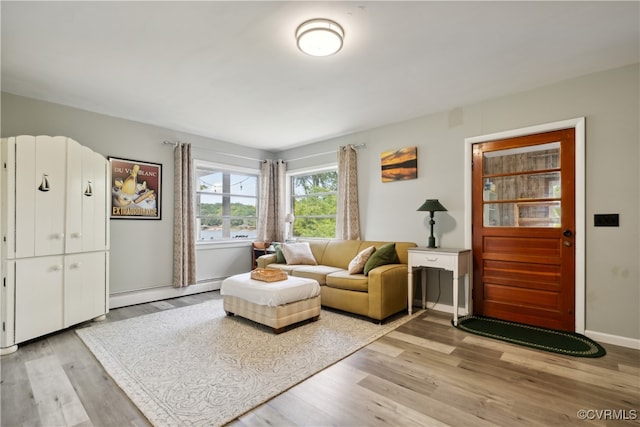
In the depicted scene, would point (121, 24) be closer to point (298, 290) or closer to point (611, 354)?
point (298, 290)

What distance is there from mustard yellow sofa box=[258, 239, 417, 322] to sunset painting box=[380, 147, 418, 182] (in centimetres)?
96

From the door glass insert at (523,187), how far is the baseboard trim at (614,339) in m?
1.08

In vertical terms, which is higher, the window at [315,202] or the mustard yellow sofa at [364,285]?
the window at [315,202]

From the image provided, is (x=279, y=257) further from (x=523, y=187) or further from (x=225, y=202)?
(x=523, y=187)

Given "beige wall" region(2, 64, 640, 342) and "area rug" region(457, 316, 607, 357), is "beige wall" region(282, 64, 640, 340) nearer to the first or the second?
"beige wall" region(2, 64, 640, 342)

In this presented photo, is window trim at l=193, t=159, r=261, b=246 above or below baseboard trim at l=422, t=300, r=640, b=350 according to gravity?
above

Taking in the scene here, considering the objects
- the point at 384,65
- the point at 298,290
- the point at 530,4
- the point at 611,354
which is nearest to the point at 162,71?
the point at 384,65

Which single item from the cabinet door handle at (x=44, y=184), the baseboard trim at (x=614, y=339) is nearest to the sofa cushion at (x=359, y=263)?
the baseboard trim at (x=614, y=339)

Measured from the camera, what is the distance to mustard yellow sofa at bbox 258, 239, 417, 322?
3377 mm

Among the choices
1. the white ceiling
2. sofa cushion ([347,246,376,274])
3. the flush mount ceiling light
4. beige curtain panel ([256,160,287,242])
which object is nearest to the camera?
the white ceiling

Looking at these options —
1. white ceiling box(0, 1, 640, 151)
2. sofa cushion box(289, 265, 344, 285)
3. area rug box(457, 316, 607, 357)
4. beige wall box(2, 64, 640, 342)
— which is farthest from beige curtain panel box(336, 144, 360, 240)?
area rug box(457, 316, 607, 357)

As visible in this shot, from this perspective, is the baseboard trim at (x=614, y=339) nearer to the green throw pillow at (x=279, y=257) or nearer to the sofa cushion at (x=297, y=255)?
the sofa cushion at (x=297, y=255)

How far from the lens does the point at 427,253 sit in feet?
11.6

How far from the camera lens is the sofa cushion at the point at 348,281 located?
138 inches
